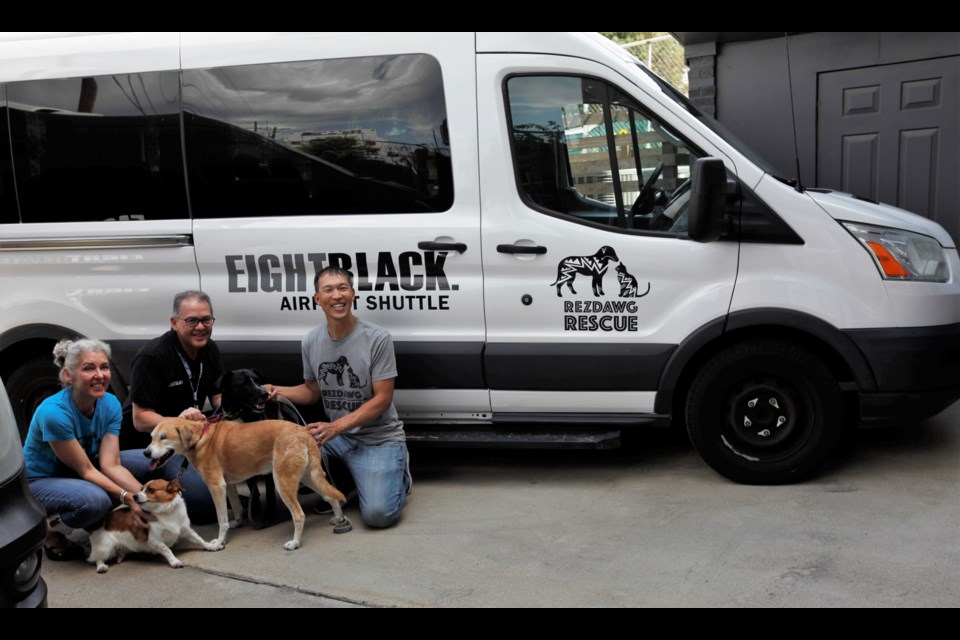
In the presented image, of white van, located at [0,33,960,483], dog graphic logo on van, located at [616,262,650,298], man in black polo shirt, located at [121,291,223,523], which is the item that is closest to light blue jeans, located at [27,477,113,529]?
man in black polo shirt, located at [121,291,223,523]

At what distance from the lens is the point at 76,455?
4047 mm

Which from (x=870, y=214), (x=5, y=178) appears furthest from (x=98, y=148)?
(x=870, y=214)

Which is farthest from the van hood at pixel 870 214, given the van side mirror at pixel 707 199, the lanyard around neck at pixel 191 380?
the lanyard around neck at pixel 191 380

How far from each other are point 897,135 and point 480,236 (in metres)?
4.13

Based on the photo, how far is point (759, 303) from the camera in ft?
14.8

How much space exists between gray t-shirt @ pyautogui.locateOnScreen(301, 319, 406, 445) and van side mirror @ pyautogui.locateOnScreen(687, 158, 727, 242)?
1617mm

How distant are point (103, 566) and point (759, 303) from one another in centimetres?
328

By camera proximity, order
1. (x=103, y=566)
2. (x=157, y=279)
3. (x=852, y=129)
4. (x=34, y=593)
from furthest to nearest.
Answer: (x=852, y=129) < (x=157, y=279) < (x=103, y=566) < (x=34, y=593)

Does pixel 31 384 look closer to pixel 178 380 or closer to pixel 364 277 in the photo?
pixel 178 380

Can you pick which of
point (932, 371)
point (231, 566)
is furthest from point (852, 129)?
point (231, 566)

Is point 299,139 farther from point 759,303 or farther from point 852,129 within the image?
point 852,129

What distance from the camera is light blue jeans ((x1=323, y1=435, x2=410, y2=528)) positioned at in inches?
173

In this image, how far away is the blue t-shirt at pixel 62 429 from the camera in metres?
3.99

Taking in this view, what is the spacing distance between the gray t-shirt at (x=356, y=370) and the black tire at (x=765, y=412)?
1.55 m
